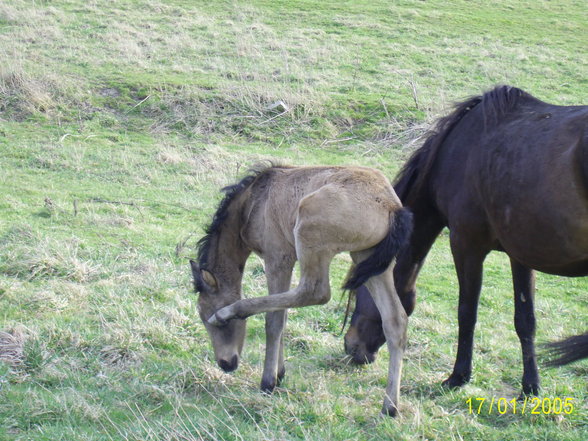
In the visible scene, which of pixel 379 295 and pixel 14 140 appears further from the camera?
pixel 14 140

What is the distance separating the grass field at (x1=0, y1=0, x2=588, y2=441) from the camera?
4.90 metres

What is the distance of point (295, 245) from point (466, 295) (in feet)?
5.33

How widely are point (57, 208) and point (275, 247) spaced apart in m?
5.48

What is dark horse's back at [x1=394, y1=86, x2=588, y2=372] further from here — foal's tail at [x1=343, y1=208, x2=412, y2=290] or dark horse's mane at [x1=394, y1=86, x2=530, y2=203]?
foal's tail at [x1=343, y1=208, x2=412, y2=290]

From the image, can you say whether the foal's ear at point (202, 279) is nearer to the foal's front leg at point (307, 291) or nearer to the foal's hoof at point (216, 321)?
the foal's hoof at point (216, 321)

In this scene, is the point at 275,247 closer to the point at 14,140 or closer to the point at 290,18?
the point at 14,140

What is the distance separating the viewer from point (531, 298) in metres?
5.88

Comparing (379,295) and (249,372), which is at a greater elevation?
(379,295)

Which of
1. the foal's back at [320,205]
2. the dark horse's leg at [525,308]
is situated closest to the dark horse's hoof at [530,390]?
→ the dark horse's leg at [525,308]

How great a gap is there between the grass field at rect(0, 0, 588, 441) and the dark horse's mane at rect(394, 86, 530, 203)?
57.5 inches

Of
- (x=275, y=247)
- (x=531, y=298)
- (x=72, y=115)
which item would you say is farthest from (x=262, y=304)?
(x=72, y=115)

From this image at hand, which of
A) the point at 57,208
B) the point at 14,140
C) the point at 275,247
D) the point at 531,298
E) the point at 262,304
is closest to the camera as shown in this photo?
the point at 262,304

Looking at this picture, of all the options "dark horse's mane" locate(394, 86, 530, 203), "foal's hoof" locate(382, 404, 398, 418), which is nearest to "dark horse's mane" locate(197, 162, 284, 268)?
"dark horse's mane" locate(394, 86, 530, 203)

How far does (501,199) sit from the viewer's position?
5.40 metres
